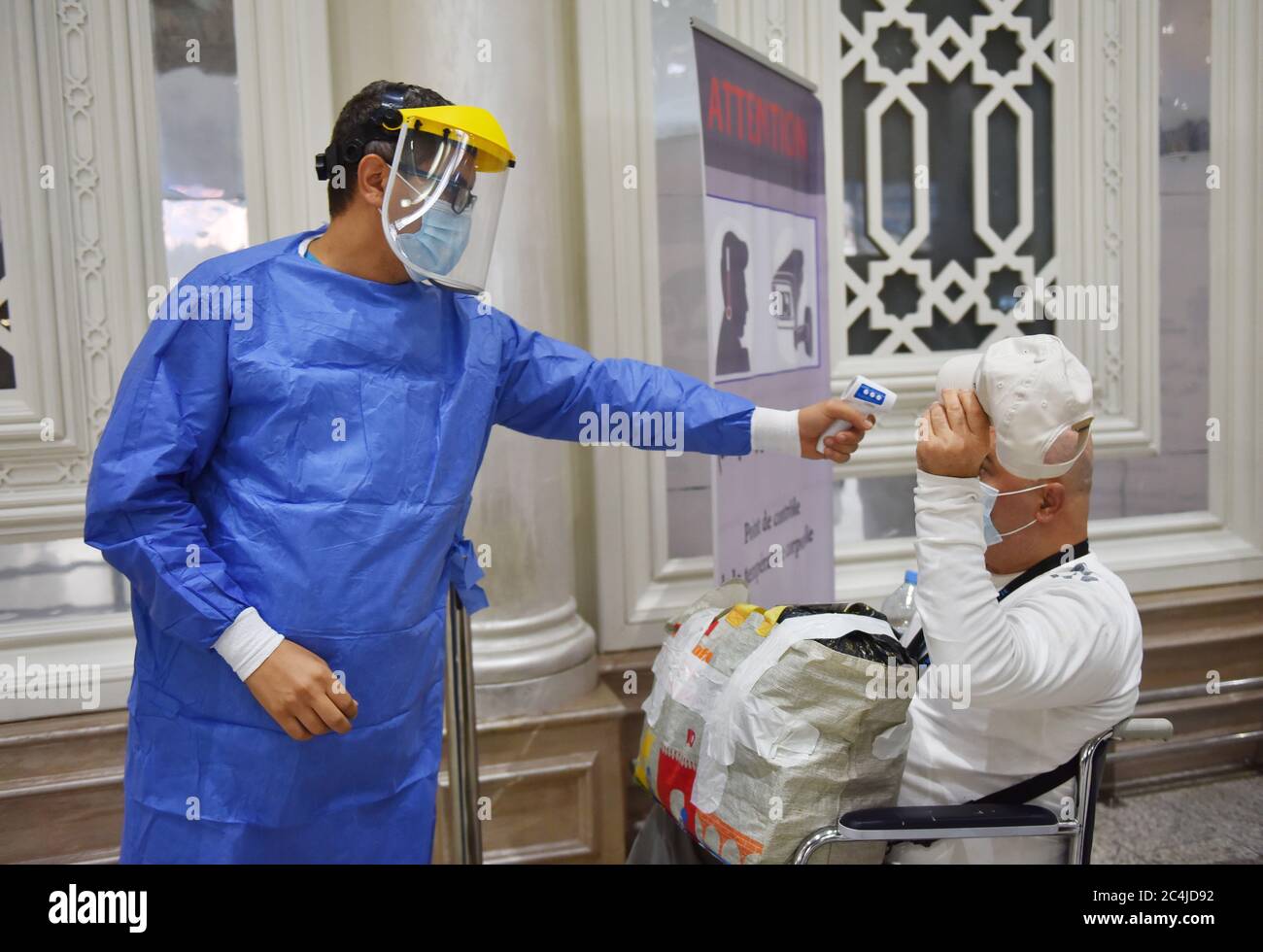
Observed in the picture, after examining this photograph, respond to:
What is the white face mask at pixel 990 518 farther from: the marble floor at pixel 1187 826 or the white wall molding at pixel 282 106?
the white wall molding at pixel 282 106

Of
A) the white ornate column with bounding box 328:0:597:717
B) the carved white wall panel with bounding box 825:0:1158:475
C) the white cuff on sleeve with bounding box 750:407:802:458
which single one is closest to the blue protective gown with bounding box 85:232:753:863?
the white cuff on sleeve with bounding box 750:407:802:458

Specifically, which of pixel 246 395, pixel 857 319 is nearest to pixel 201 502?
pixel 246 395

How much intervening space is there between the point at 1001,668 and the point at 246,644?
1.09 metres

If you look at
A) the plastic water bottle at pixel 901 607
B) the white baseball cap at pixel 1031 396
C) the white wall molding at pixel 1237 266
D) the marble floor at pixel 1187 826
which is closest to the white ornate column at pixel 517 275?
the plastic water bottle at pixel 901 607

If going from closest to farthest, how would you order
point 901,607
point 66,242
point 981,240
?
point 901,607
point 66,242
point 981,240

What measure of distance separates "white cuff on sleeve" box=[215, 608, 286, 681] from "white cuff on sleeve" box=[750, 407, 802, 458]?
0.93m

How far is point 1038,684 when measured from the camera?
1588 mm

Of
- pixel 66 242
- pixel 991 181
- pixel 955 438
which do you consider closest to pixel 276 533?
pixel 955 438

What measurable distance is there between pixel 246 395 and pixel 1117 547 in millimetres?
3032

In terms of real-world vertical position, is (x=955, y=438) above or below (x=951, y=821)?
above

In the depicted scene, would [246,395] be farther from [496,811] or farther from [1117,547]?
[1117,547]

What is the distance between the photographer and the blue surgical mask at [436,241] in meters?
1.72

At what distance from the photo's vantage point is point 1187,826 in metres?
3.29

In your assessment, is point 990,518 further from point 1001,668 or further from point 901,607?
point 901,607
